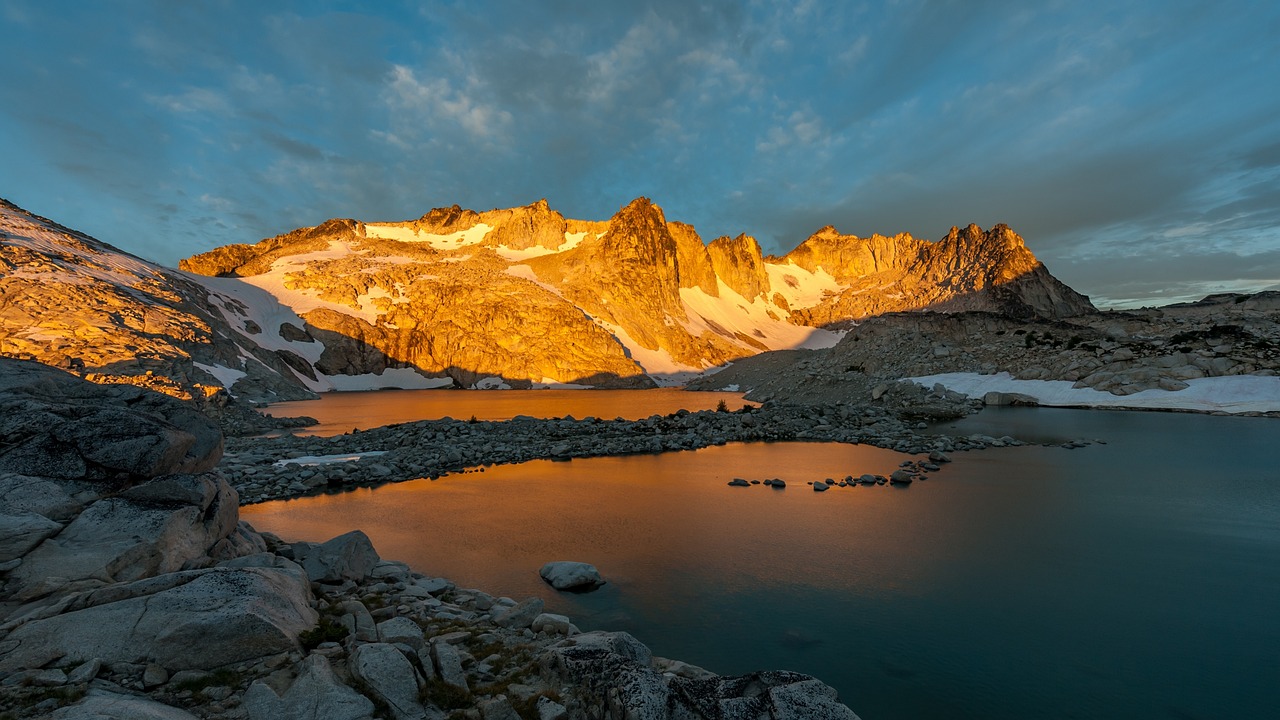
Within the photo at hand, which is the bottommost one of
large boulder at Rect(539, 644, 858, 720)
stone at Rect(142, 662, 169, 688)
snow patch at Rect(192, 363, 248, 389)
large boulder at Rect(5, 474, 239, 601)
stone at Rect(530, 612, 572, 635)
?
stone at Rect(530, 612, 572, 635)

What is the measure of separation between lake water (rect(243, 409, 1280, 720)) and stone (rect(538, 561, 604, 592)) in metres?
0.37

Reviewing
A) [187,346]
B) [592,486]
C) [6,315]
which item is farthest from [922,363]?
[6,315]

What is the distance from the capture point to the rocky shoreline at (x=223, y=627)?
18.7ft

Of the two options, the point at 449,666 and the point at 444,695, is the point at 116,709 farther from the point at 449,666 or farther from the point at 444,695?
the point at 449,666

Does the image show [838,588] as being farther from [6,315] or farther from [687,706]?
[6,315]

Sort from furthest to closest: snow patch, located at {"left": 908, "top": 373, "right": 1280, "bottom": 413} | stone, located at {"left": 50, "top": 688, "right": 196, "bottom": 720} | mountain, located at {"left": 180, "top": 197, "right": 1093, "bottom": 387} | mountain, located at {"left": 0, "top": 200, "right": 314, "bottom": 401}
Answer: mountain, located at {"left": 180, "top": 197, "right": 1093, "bottom": 387} → mountain, located at {"left": 0, "top": 200, "right": 314, "bottom": 401} → snow patch, located at {"left": 908, "top": 373, "right": 1280, "bottom": 413} → stone, located at {"left": 50, "top": 688, "right": 196, "bottom": 720}

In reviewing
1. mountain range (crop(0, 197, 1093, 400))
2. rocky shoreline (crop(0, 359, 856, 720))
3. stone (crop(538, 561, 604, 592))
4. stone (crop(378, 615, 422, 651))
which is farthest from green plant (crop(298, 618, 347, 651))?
mountain range (crop(0, 197, 1093, 400))

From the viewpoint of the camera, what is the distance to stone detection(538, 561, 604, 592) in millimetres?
11875

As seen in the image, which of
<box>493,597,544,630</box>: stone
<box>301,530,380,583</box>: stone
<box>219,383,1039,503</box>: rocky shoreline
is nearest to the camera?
<box>493,597,544,630</box>: stone

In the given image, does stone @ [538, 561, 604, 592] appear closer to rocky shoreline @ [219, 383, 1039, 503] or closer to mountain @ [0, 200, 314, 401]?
rocky shoreline @ [219, 383, 1039, 503]

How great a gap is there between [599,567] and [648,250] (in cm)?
16329

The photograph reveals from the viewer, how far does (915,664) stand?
8.90 metres

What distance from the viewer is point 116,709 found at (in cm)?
476

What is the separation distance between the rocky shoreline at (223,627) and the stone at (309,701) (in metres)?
0.02
